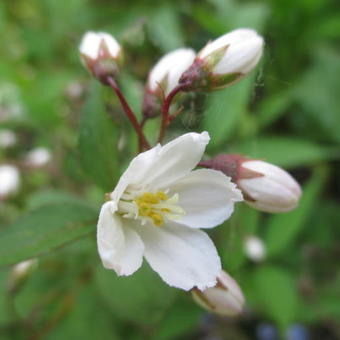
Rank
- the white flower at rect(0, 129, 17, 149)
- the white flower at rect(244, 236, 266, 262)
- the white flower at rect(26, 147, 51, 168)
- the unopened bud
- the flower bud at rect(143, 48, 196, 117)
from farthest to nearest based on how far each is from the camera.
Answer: the white flower at rect(0, 129, 17, 149)
the white flower at rect(26, 147, 51, 168)
the white flower at rect(244, 236, 266, 262)
the unopened bud
the flower bud at rect(143, 48, 196, 117)

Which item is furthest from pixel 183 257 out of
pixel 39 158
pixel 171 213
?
pixel 39 158

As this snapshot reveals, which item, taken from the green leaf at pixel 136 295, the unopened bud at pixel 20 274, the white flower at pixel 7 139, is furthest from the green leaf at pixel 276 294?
the white flower at pixel 7 139

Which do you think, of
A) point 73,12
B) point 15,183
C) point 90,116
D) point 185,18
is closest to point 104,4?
point 73,12

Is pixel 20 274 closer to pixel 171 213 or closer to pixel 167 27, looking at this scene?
pixel 171 213

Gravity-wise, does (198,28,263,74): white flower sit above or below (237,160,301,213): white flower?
above

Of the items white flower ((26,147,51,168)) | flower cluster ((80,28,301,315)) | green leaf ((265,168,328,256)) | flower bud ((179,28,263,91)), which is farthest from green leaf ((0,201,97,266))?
white flower ((26,147,51,168))

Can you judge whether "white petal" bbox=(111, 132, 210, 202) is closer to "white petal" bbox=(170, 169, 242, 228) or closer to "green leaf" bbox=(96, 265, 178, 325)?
"white petal" bbox=(170, 169, 242, 228)
